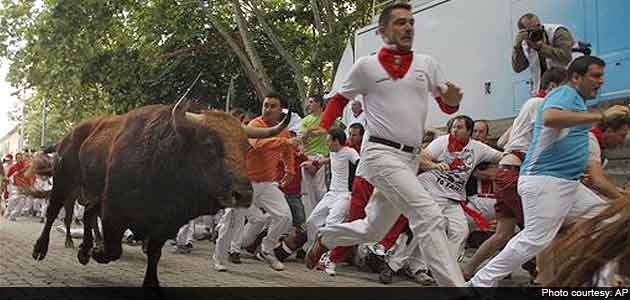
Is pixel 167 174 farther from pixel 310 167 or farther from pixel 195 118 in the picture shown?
pixel 310 167

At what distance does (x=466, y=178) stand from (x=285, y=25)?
54.5 ft

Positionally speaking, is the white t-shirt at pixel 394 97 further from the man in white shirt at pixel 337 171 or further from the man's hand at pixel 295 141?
the man in white shirt at pixel 337 171

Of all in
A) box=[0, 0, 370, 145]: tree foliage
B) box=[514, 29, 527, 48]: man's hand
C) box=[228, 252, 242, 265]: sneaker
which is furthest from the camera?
box=[0, 0, 370, 145]: tree foliage

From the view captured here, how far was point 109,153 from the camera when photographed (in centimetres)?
680

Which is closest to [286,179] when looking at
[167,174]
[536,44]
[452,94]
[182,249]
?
[182,249]

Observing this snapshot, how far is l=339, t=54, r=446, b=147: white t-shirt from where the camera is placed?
5422mm

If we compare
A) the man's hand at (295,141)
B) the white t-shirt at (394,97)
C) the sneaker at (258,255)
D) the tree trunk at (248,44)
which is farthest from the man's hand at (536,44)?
the tree trunk at (248,44)

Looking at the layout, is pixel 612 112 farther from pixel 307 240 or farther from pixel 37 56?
pixel 37 56

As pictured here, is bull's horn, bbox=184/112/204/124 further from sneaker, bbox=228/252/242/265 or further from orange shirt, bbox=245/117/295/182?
sneaker, bbox=228/252/242/265

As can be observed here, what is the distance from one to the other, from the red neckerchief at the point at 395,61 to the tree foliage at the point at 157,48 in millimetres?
12587

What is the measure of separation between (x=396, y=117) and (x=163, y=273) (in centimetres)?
380

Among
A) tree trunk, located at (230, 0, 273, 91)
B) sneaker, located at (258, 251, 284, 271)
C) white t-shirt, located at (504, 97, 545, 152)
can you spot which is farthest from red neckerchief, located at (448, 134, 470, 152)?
tree trunk, located at (230, 0, 273, 91)

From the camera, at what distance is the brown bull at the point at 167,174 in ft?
20.2

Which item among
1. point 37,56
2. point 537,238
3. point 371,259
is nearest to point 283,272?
point 371,259
